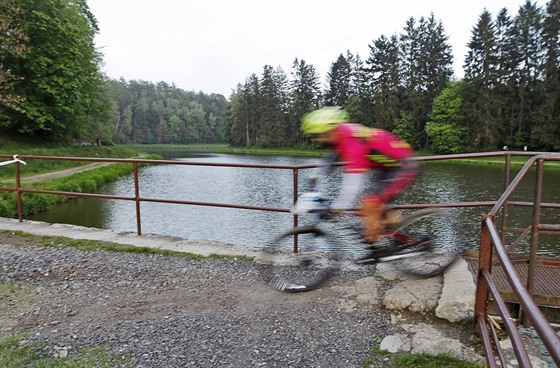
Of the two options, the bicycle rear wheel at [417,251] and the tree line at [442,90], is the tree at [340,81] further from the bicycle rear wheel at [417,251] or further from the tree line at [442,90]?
the bicycle rear wheel at [417,251]

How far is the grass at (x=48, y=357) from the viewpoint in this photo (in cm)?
270

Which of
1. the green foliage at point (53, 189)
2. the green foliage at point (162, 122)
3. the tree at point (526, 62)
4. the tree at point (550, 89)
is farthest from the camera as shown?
the green foliage at point (162, 122)

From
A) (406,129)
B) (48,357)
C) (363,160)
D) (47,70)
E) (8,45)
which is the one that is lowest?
(48,357)

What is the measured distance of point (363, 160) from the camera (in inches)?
125

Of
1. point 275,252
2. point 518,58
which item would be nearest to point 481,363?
point 275,252

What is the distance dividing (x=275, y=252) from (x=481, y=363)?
2.33 meters

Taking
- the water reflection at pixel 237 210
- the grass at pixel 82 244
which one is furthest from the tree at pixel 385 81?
the grass at pixel 82 244

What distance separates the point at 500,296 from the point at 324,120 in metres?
Answer: 1.94

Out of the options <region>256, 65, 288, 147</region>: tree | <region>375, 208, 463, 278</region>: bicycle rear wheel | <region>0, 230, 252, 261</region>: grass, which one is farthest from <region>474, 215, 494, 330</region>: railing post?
<region>256, 65, 288, 147</region>: tree

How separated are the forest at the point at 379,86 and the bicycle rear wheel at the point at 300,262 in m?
18.8

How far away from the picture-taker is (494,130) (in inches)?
1716

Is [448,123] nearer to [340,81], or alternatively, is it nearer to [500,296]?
[340,81]

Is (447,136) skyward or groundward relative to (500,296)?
skyward

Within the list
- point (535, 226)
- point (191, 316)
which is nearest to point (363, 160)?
point (535, 226)
